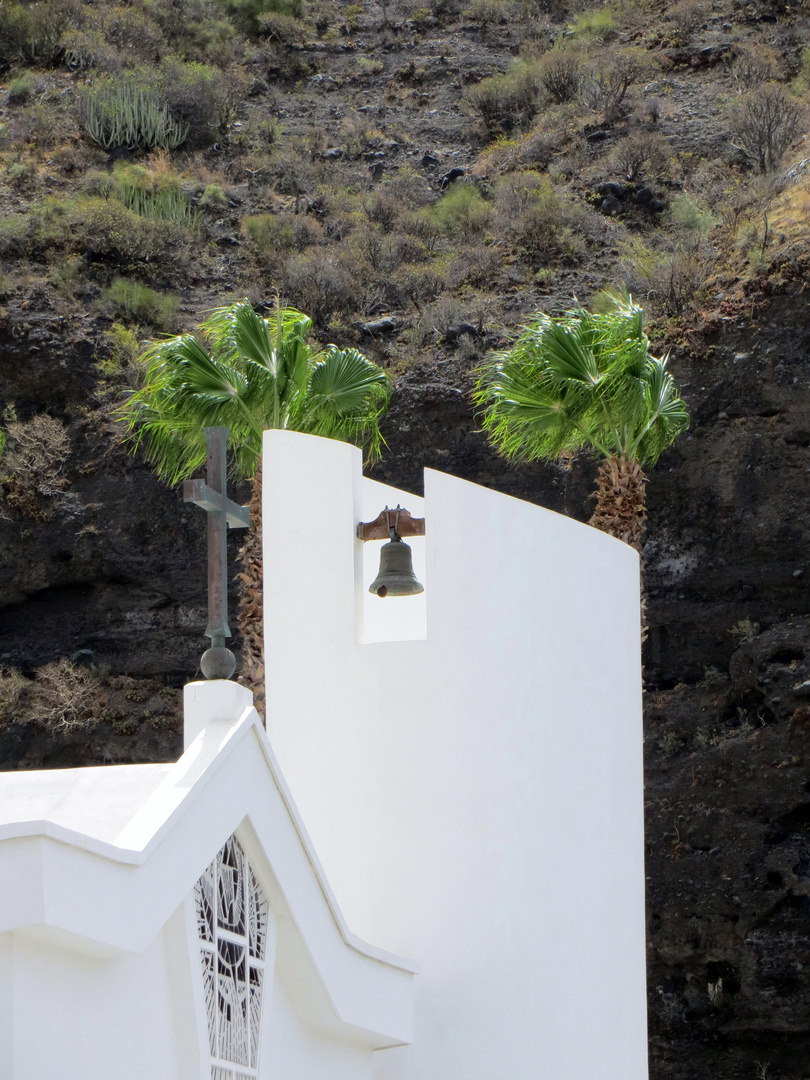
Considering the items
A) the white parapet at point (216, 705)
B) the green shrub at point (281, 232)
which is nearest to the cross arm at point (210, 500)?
the white parapet at point (216, 705)

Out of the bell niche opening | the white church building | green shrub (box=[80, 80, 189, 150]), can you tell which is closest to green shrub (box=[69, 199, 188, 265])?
green shrub (box=[80, 80, 189, 150])

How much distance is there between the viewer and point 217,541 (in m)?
6.93

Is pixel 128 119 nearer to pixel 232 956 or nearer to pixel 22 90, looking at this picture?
pixel 22 90

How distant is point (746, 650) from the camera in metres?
16.8

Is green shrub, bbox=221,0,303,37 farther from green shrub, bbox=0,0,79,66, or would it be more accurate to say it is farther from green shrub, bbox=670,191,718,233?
green shrub, bbox=670,191,718,233

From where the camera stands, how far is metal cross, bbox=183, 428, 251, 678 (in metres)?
6.58

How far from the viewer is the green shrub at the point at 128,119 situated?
26.8m

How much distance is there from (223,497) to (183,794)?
193 cm

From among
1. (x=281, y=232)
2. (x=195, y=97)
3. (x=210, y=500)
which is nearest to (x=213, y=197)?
(x=281, y=232)

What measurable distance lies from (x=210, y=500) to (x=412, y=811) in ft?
7.01

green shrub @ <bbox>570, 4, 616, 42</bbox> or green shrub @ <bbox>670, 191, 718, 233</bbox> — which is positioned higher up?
green shrub @ <bbox>570, 4, 616, 42</bbox>

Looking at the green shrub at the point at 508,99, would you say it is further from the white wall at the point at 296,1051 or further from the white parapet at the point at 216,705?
the white wall at the point at 296,1051

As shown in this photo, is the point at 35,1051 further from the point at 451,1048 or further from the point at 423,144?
the point at 423,144

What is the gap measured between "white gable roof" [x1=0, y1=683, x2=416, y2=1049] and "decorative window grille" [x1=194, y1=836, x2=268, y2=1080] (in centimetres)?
13
